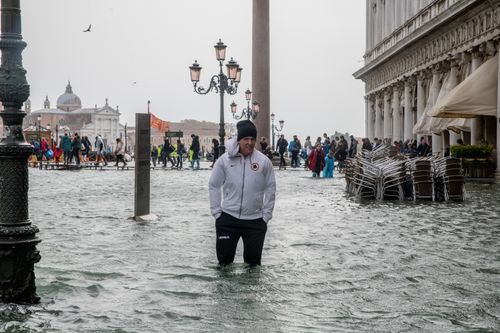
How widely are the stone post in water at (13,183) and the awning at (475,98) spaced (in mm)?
19712

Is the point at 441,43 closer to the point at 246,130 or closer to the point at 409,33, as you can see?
the point at 409,33

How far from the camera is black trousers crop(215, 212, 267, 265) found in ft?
25.3

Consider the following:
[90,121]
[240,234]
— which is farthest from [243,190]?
[90,121]

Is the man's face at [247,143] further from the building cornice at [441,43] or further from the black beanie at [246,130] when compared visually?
the building cornice at [441,43]

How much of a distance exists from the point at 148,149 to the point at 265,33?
3040 cm

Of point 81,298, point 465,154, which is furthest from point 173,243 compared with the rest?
point 465,154

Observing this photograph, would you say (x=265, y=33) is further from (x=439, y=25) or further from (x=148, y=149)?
(x=148, y=149)

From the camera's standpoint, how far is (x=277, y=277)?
7.68 metres

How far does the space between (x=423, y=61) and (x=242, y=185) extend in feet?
110

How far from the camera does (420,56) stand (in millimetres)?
40594

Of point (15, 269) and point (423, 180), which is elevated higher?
point (423, 180)

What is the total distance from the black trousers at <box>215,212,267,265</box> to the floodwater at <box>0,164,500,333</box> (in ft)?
0.54

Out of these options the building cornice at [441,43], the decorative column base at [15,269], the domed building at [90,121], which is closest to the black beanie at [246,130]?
the decorative column base at [15,269]

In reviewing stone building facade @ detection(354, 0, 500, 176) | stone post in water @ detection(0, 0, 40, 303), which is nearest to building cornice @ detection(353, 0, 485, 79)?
stone building facade @ detection(354, 0, 500, 176)
